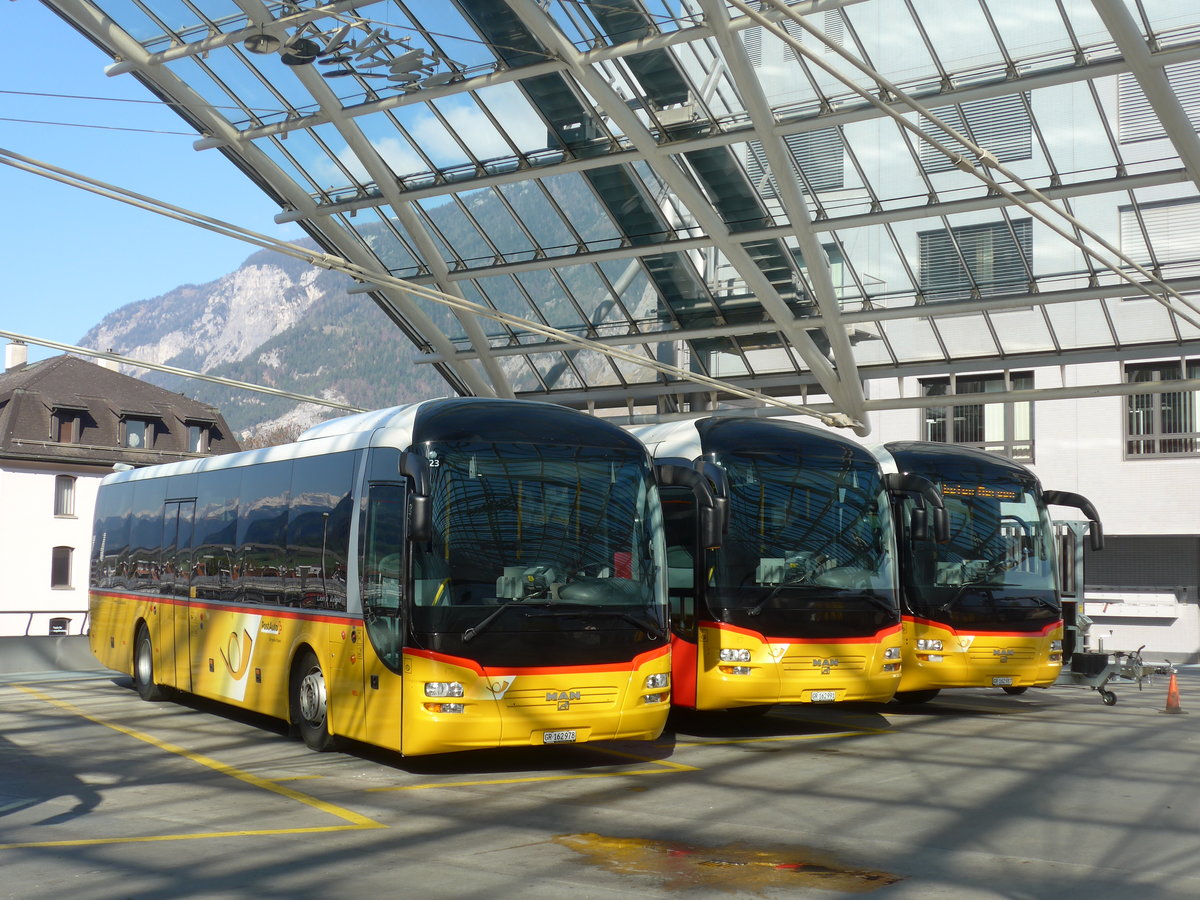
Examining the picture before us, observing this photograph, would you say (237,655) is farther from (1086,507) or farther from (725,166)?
(725,166)

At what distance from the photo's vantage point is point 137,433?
56688 millimetres

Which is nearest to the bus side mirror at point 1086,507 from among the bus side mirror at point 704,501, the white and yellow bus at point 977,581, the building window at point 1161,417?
the white and yellow bus at point 977,581

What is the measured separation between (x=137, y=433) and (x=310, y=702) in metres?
47.4

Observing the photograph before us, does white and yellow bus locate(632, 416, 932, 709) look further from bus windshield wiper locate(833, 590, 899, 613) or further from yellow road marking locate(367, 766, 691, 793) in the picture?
yellow road marking locate(367, 766, 691, 793)

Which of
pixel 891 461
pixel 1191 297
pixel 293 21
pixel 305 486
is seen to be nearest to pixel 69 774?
pixel 305 486

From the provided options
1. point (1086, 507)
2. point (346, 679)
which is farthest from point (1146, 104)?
point (346, 679)

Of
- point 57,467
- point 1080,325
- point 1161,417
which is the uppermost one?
point 1080,325

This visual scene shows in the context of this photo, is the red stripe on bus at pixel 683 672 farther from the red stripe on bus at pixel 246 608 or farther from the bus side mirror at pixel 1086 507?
the bus side mirror at pixel 1086 507

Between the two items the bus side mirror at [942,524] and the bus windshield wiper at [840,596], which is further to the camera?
the bus side mirror at [942,524]

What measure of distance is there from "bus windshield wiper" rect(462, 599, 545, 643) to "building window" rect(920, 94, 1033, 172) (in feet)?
42.1

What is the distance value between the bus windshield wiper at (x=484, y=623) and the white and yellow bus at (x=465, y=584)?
1 centimetres

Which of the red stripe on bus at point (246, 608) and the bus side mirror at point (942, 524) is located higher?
the bus side mirror at point (942, 524)

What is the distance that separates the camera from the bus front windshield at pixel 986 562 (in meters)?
16.0

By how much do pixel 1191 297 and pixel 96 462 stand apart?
1644 inches
